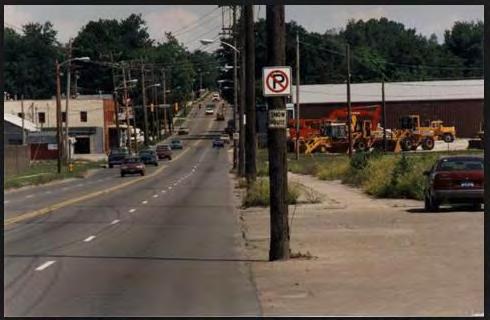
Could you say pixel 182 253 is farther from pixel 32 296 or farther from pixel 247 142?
pixel 247 142

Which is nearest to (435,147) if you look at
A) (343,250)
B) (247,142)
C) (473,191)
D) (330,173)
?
(330,173)

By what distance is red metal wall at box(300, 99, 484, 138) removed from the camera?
11444cm

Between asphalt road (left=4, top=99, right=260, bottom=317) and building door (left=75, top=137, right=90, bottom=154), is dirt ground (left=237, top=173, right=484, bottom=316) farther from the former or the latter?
building door (left=75, top=137, right=90, bottom=154)

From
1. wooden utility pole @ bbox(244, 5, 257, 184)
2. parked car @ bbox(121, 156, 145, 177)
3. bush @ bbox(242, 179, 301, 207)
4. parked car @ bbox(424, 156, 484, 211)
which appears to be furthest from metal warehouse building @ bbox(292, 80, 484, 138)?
parked car @ bbox(424, 156, 484, 211)

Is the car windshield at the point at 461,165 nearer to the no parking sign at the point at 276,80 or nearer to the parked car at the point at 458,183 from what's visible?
the parked car at the point at 458,183

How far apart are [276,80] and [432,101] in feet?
330

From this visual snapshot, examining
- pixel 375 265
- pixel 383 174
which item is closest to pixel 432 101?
pixel 383 174

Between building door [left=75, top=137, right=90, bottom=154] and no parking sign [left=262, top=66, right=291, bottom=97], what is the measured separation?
113033 millimetres

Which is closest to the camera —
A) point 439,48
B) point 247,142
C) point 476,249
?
point 476,249

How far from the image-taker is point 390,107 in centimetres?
11656

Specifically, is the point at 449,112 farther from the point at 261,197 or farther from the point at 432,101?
the point at 261,197

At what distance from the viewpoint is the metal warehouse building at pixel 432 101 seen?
376ft

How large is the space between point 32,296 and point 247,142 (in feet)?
112

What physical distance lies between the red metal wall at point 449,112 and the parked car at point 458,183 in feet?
286
